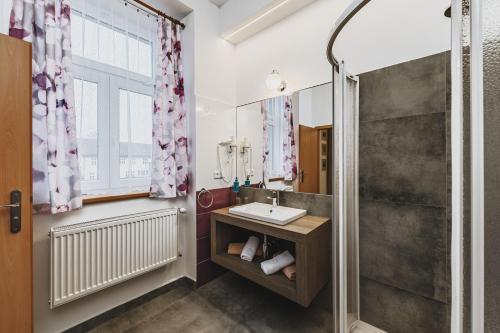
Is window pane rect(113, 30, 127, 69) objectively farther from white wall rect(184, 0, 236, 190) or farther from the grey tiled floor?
the grey tiled floor

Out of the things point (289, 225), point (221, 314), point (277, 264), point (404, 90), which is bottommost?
point (221, 314)

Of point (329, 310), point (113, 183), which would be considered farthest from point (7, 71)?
point (329, 310)

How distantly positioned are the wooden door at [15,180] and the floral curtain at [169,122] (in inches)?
32.7

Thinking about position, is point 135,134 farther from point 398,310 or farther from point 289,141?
point 398,310

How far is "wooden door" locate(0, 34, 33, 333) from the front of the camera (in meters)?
1.05

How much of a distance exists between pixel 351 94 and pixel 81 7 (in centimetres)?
197

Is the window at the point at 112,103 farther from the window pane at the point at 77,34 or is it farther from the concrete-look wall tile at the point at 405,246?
the concrete-look wall tile at the point at 405,246

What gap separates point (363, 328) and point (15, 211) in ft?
7.20

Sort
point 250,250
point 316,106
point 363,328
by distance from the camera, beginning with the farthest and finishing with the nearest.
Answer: point 250,250
point 316,106
point 363,328

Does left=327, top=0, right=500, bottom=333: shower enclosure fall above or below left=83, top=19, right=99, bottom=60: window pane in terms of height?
below

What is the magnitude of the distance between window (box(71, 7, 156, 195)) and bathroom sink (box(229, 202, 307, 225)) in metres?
0.92

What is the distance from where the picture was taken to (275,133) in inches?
84.2

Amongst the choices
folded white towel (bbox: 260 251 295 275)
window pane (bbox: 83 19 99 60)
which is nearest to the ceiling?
window pane (bbox: 83 19 99 60)

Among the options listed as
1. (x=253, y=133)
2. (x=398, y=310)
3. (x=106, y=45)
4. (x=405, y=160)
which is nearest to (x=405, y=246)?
(x=398, y=310)
